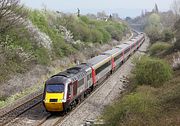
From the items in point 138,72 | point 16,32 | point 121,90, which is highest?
point 16,32

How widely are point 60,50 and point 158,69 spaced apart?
23025 mm

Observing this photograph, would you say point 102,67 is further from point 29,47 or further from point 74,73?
point 74,73

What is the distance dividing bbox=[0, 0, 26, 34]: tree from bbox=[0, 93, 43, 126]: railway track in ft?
30.3

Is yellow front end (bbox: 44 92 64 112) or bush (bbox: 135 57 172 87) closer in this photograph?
yellow front end (bbox: 44 92 64 112)

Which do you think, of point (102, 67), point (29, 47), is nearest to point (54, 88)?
point (102, 67)

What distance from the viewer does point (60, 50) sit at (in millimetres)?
49469

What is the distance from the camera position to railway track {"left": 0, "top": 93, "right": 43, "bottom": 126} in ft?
75.0

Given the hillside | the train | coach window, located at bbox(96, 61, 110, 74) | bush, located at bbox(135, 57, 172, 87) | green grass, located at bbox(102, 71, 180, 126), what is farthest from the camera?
coach window, located at bbox(96, 61, 110, 74)

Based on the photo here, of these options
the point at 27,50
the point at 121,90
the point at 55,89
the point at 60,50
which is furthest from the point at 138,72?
the point at 60,50

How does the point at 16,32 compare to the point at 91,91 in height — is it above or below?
above

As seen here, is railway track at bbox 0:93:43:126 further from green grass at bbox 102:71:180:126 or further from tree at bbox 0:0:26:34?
tree at bbox 0:0:26:34

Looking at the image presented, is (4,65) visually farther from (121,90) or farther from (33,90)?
(121,90)

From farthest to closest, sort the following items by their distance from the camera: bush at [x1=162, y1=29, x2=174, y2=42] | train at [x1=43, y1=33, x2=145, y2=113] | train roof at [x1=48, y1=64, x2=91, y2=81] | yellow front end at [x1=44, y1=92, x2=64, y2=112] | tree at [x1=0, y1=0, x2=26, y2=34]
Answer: bush at [x1=162, y1=29, x2=174, y2=42] < tree at [x1=0, y1=0, x2=26, y2=34] < train roof at [x1=48, y1=64, x2=91, y2=81] < train at [x1=43, y1=33, x2=145, y2=113] < yellow front end at [x1=44, y1=92, x2=64, y2=112]

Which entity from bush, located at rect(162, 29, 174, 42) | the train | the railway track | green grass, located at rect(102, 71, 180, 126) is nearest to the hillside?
the railway track
